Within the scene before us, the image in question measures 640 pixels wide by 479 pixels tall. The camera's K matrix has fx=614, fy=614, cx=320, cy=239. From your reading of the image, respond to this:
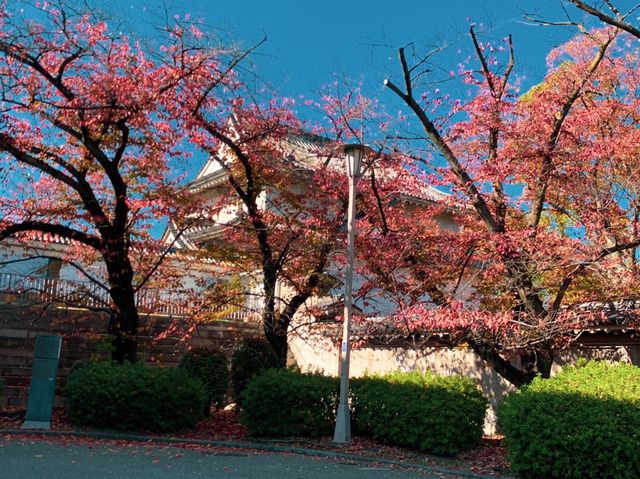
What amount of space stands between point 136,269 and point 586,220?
1017 centimetres

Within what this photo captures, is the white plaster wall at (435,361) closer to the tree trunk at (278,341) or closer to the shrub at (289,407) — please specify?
the tree trunk at (278,341)

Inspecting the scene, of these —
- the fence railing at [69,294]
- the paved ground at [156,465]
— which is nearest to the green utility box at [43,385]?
the paved ground at [156,465]

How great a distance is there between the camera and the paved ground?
7.16 metres

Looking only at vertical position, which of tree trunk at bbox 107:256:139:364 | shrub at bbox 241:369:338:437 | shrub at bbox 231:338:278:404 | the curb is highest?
tree trunk at bbox 107:256:139:364

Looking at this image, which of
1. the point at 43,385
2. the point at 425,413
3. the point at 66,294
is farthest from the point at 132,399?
the point at 66,294

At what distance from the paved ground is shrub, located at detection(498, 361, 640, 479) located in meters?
1.15

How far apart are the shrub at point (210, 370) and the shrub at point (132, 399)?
255 centimetres

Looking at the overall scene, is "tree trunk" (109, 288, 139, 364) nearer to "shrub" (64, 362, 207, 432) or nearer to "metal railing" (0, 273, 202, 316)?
"shrub" (64, 362, 207, 432)

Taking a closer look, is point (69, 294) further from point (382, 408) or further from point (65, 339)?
point (382, 408)

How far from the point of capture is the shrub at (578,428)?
7.52 m

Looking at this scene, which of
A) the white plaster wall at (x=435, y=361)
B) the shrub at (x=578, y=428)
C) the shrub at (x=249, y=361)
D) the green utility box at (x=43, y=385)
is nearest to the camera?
the shrub at (x=578, y=428)

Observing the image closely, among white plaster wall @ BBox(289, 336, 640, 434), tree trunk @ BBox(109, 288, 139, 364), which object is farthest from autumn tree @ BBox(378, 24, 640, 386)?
tree trunk @ BBox(109, 288, 139, 364)

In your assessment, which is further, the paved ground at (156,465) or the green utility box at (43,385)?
the green utility box at (43,385)

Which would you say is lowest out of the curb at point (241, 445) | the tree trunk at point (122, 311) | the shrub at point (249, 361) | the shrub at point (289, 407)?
the curb at point (241, 445)
